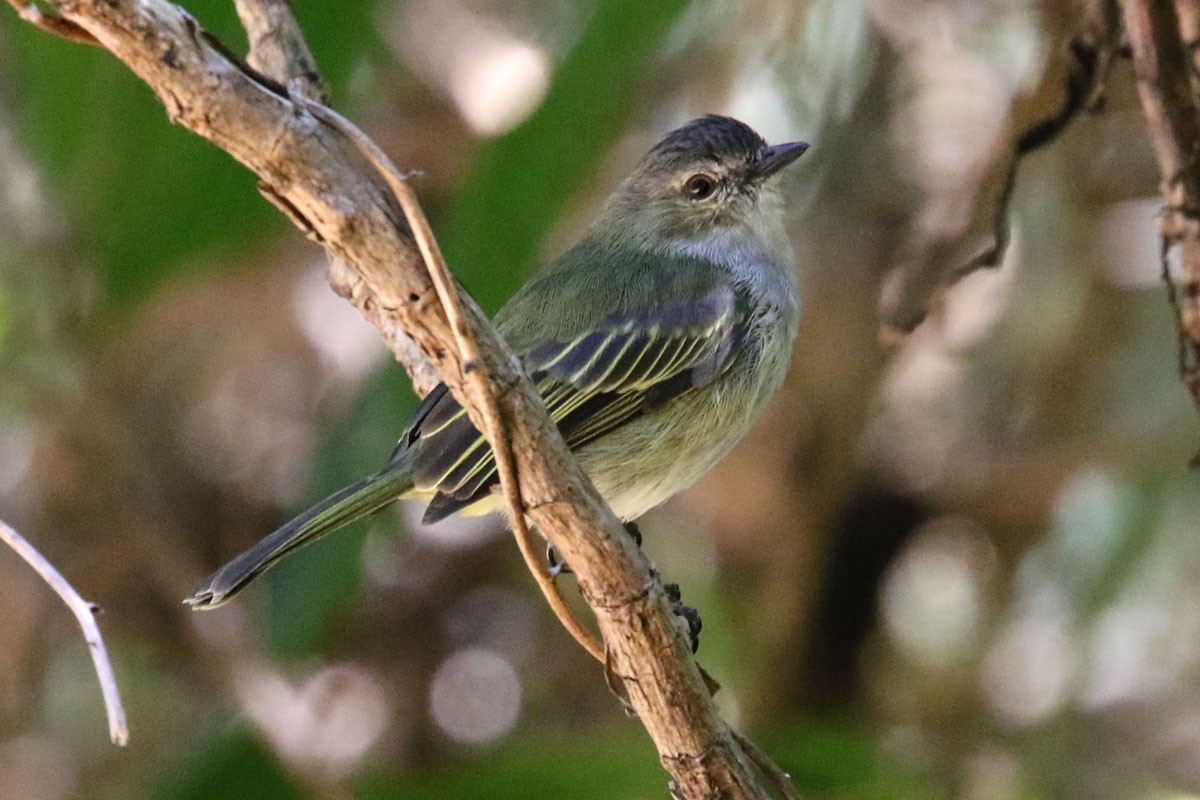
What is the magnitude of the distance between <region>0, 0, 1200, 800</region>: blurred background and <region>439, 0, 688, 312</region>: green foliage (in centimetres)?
10

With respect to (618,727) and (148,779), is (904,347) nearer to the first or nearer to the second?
(618,727)

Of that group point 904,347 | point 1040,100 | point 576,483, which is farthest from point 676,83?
point 576,483

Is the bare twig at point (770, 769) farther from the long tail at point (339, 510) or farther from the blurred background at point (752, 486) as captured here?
the blurred background at point (752, 486)

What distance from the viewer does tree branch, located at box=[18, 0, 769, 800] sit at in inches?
60.2

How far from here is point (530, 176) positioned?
360 cm

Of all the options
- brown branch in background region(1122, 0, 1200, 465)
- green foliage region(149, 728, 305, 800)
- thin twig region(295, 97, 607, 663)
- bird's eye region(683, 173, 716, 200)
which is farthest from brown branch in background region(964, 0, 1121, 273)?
green foliage region(149, 728, 305, 800)

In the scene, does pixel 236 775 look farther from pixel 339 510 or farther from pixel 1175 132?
pixel 1175 132

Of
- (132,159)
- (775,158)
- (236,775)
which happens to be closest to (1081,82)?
(775,158)

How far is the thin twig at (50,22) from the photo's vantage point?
1495 millimetres

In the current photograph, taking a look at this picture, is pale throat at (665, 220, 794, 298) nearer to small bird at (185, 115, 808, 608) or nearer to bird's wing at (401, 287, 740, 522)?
small bird at (185, 115, 808, 608)

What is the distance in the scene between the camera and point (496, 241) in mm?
3580

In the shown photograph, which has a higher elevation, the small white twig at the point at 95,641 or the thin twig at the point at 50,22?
the thin twig at the point at 50,22

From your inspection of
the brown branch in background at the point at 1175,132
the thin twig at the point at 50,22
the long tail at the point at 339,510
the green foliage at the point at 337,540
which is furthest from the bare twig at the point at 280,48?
the brown branch in background at the point at 1175,132

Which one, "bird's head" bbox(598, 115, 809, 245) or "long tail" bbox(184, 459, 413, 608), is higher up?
"bird's head" bbox(598, 115, 809, 245)
